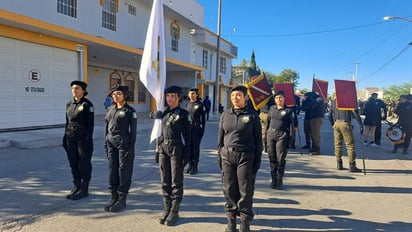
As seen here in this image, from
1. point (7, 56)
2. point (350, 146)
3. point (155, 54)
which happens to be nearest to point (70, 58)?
point (7, 56)

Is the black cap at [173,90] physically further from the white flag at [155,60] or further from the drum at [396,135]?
the drum at [396,135]

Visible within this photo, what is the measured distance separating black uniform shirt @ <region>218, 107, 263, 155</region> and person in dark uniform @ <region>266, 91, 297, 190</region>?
2.16 meters

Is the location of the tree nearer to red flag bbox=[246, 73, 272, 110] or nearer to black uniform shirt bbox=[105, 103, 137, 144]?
red flag bbox=[246, 73, 272, 110]

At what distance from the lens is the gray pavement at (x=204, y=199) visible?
417 centimetres

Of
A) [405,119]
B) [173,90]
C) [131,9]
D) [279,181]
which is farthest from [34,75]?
[405,119]

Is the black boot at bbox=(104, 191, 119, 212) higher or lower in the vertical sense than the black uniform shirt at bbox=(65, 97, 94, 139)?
lower

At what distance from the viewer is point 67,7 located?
45.5 ft

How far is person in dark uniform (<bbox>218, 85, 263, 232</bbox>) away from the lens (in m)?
3.82

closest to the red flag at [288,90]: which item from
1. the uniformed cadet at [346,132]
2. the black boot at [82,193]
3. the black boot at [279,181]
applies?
the uniformed cadet at [346,132]

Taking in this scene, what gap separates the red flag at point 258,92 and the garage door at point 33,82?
8290 millimetres

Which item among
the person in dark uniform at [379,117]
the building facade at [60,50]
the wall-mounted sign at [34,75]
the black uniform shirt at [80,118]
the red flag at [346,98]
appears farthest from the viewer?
the person in dark uniform at [379,117]

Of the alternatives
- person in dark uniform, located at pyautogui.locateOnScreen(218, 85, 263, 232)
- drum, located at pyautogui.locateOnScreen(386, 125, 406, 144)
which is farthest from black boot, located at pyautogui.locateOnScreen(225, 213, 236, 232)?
drum, located at pyautogui.locateOnScreen(386, 125, 406, 144)

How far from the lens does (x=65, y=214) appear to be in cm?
433

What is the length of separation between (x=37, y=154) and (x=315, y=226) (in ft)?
23.4
